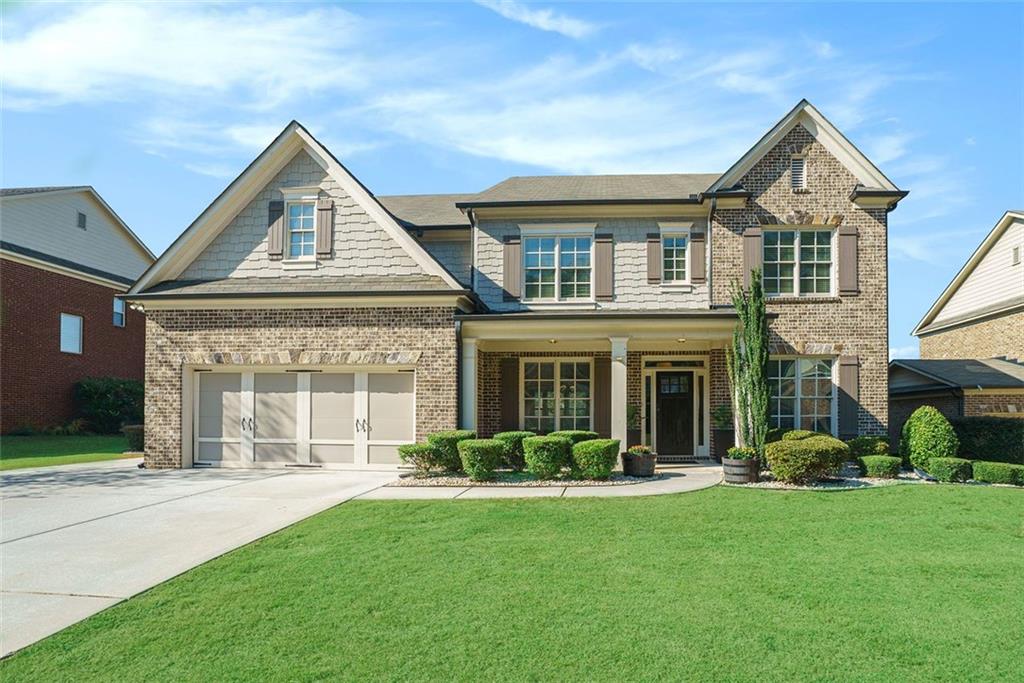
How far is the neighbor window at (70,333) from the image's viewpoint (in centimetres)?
2420

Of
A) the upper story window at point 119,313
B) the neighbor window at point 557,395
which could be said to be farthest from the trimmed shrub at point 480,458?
the upper story window at point 119,313

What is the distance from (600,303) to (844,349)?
578 centimetres

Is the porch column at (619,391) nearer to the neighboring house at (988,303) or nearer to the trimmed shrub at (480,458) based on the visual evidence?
the trimmed shrub at (480,458)

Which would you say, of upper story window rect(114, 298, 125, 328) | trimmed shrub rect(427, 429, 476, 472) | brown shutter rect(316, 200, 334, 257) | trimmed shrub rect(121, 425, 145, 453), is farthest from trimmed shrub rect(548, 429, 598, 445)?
upper story window rect(114, 298, 125, 328)

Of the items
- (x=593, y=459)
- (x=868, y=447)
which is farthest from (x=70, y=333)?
(x=868, y=447)

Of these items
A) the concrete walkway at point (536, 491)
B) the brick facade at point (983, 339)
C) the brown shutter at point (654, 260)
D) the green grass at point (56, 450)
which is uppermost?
the brown shutter at point (654, 260)

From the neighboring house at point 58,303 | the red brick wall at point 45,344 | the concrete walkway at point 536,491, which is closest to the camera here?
the concrete walkway at point 536,491

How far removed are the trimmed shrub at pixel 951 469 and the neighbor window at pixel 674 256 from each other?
265 inches

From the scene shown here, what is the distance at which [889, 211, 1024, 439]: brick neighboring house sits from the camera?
57.5 feet

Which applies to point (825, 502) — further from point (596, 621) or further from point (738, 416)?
point (596, 621)

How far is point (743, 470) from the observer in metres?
12.9

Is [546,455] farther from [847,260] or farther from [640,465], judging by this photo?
[847,260]

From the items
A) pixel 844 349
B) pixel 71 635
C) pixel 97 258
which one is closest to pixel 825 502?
pixel 844 349

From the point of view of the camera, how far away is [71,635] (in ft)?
18.4
